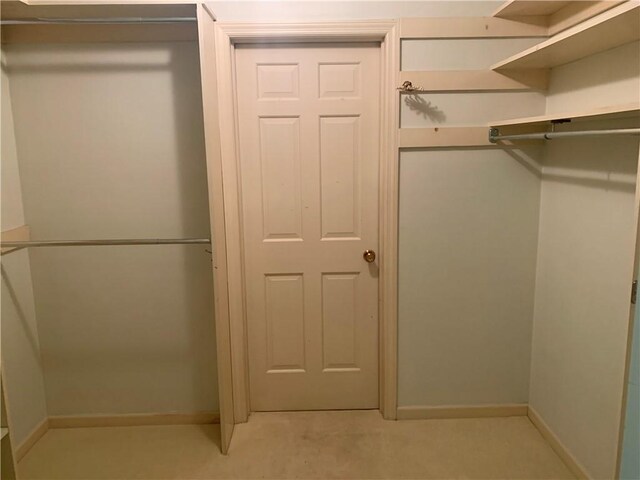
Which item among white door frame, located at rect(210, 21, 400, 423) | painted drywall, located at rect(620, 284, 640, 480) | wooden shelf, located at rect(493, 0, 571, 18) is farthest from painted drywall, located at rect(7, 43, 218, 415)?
painted drywall, located at rect(620, 284, 640, 480)

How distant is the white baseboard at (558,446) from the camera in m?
2.12

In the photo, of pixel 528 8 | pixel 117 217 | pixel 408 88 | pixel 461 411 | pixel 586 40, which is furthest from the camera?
pixel 461 411

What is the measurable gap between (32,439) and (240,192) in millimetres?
1696

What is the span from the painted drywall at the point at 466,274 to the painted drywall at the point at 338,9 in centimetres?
66

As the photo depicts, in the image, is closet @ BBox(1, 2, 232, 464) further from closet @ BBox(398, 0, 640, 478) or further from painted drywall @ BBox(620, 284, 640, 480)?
painted drywall @ BBox(620, 284, 640, 480)

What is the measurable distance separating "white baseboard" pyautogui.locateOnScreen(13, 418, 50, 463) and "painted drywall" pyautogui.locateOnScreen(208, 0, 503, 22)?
7.62 feet

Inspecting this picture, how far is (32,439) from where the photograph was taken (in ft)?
8.09

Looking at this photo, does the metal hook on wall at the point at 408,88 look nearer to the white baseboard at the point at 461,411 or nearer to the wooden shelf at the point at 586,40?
the wooden shelf at the point at 586,40

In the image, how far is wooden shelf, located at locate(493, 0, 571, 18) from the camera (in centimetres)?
208

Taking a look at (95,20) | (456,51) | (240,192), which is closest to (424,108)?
(456,51)

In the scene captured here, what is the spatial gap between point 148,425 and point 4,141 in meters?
1.65

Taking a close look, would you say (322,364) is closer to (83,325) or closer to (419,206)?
(419,206)

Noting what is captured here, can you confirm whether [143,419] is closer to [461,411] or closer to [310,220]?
[310,220]

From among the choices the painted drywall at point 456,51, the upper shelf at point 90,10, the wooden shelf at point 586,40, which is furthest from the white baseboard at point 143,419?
the wooden shelf at point 586,40
